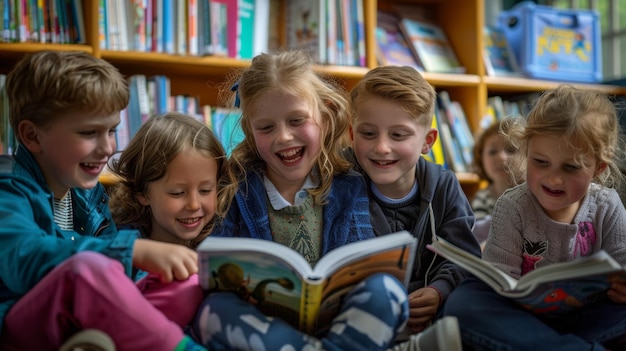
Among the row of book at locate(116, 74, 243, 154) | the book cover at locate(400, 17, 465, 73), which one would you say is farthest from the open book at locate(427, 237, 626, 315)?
the book cover at locate(400, 17, 465, 73)

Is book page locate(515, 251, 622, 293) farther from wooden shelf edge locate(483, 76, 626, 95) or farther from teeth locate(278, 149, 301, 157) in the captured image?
wooden shelf edge locate(483, 76, 626, 95)

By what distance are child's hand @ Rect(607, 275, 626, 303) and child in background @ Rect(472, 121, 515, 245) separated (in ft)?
3.52

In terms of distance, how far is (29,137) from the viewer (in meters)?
1.10

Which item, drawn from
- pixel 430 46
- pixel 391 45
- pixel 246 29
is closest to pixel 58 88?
pixel 246 29

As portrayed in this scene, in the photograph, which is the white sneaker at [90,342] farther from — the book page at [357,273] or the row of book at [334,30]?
the row of book at [334,30]

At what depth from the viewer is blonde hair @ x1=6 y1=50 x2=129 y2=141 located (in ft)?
3.49

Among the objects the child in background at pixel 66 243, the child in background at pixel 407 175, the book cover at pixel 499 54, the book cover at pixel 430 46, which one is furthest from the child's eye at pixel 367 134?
the book cover at pixel 499 54

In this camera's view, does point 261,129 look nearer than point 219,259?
No

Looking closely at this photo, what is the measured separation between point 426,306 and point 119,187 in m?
0.72

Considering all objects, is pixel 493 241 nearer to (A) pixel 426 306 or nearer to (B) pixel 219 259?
(A) pixel 426 306

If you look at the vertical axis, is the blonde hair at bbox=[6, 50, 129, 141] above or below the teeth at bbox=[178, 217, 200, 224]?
above

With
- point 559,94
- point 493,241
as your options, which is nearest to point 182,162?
point 493,241

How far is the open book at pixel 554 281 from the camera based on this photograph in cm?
95

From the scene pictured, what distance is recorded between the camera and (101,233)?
1.28m
